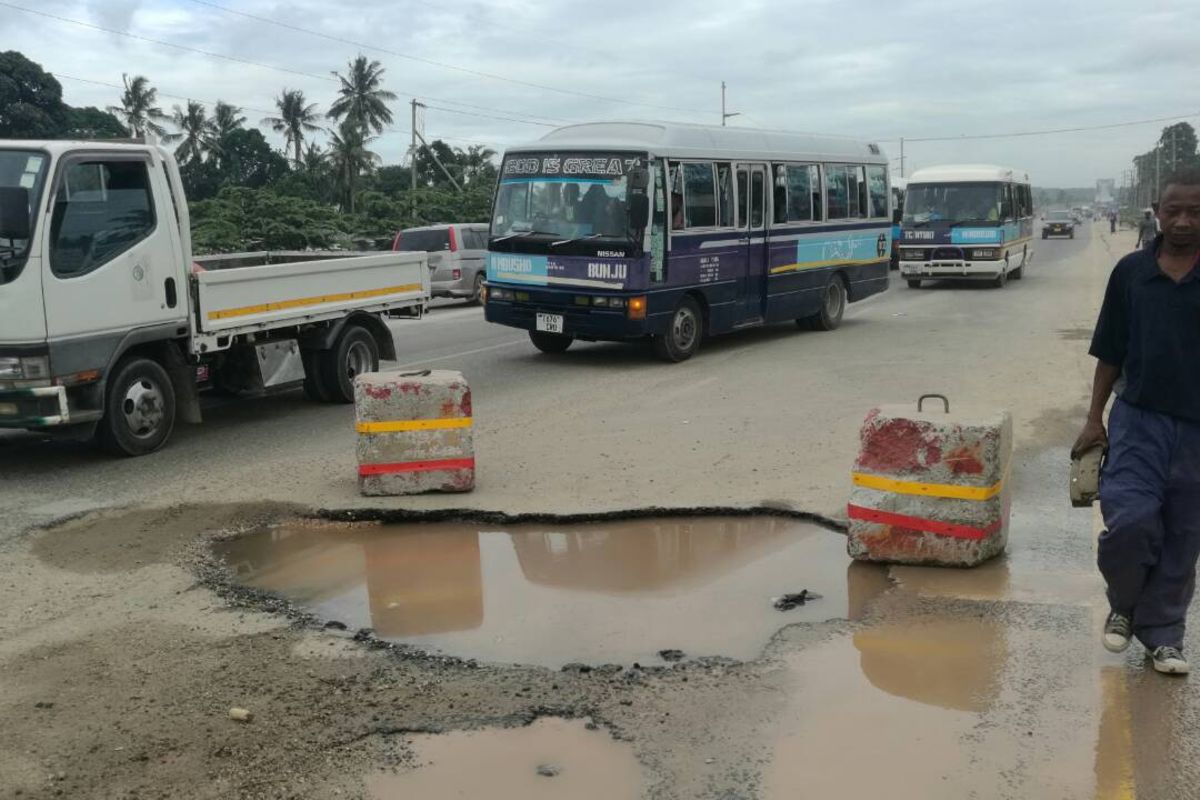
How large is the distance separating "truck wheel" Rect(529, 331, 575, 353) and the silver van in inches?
339

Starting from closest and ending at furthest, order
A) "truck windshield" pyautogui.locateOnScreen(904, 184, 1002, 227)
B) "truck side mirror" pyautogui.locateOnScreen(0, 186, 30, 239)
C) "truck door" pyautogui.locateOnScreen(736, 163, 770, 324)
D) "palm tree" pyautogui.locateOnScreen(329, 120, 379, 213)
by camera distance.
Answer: "truck side mirror" pyautogui.locateOnScreen(0, 186, 30, 239)
"truck door" pyautogui.locateOnScreen(736, 163, 770, 324)
"truck windshield" pyautogui.locateOnScreen(904, 184, 1002, 227)
"palm tree" pyautogui.locateOnScreen(329, 120, 379, 213)

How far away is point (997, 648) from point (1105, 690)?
0.51m

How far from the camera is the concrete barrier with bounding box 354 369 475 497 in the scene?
22.7 feet

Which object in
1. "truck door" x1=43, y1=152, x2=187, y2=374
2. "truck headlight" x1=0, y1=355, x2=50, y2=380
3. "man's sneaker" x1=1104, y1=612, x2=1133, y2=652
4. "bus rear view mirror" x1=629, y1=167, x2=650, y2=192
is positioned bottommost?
"man's sneaker" x1=1104, y1=612, x2=1133, y2=652

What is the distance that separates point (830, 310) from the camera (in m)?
17.0

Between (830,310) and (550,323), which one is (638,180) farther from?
(830,310)

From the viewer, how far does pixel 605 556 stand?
6.01 m

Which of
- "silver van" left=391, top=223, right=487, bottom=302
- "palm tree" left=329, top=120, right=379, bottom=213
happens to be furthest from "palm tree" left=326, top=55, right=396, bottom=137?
"silver van" left=391, top=223, right=487, bottom=302

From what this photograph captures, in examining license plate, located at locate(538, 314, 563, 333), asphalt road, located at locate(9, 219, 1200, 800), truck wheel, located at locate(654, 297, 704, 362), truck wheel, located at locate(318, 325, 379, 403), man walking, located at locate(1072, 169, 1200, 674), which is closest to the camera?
asphalt road, located at locate(9, 219, 1200, 800)

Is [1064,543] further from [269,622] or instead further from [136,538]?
[136,538]

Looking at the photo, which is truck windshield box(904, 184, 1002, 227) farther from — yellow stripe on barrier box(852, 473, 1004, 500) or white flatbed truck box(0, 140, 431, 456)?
yellow stripe on barrier box(852, 473, 1004, 500)

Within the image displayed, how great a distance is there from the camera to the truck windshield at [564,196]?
12.4m

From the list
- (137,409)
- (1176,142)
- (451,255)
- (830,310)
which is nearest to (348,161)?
(451,255)

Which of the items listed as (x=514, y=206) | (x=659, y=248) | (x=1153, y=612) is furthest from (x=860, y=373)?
(x=1153, y=612)
